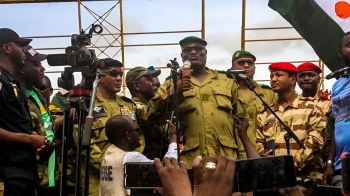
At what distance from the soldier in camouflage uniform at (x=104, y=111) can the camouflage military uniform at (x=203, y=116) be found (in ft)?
1.29

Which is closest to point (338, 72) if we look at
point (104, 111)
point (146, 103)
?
point (104, 111)

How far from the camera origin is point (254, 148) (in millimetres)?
5066

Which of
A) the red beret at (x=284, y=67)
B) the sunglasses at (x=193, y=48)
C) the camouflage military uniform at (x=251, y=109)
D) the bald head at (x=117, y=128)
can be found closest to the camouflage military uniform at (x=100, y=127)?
the bald head at (x=117, y=128)

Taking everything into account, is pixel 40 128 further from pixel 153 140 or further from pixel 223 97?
pixel 223 97

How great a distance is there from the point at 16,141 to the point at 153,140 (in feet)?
6.85

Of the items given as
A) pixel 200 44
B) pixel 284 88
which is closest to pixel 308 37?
pixel 284 88

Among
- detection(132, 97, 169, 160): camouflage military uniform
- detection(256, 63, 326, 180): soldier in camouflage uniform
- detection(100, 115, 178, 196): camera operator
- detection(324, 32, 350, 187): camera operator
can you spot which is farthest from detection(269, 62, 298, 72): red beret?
detection(100, 115, 178, 196): camera operator

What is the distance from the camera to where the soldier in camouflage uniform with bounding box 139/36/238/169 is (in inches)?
204

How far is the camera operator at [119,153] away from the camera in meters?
4.37

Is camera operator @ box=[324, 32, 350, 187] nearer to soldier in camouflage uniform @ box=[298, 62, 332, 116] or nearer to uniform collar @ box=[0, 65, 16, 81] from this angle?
soldier in camouflage uniform @ box=[298, 62, 332, 116]

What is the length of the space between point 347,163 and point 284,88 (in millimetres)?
4347

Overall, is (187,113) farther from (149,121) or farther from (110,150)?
(110,150)

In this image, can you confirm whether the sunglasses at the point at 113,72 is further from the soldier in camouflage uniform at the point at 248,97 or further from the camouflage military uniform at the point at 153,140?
the soldier in camouflage uniform at the point at 248,97

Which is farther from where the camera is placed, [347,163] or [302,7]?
[302,7]
